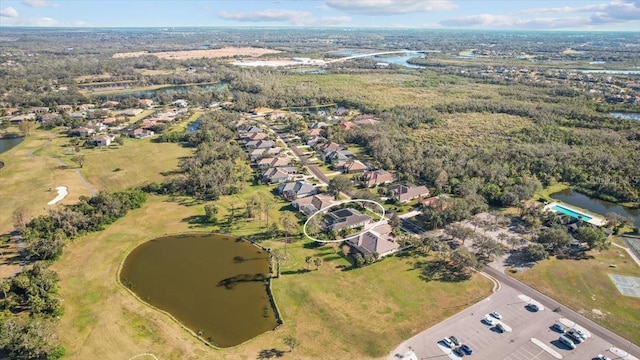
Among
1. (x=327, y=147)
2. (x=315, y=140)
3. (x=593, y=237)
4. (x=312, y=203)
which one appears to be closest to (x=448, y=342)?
(x=593, y=237)

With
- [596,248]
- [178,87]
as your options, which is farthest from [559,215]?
[178,87]

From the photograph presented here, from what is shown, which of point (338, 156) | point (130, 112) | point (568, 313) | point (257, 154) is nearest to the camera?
point (568, 313)

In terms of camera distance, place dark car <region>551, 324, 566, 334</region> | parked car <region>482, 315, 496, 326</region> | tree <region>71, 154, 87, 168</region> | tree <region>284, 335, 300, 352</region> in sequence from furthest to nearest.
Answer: tree <region>71, 154, 87, 168</region>, parked car <region>482, 315, 496, 326</region>, dark car <region>551, 324, 566, 334</region>, tree <region>284, 335, 300, 352</region>

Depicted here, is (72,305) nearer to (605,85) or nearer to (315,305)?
(315,305)

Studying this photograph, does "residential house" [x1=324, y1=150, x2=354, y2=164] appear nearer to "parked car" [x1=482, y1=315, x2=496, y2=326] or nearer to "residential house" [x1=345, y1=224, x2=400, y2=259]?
"residential house" [x1=345, y1=224, x2=400, y2=259]

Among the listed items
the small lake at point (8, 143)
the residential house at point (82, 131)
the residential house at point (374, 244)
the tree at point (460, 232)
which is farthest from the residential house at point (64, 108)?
the tree at point (460, 232)

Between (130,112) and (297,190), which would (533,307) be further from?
(130,112)

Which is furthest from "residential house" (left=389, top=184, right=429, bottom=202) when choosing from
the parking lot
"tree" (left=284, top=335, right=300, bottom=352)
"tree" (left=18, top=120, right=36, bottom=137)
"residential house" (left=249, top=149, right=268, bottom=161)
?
"tree" (left=18, top=120, right=36, bottom=137)
